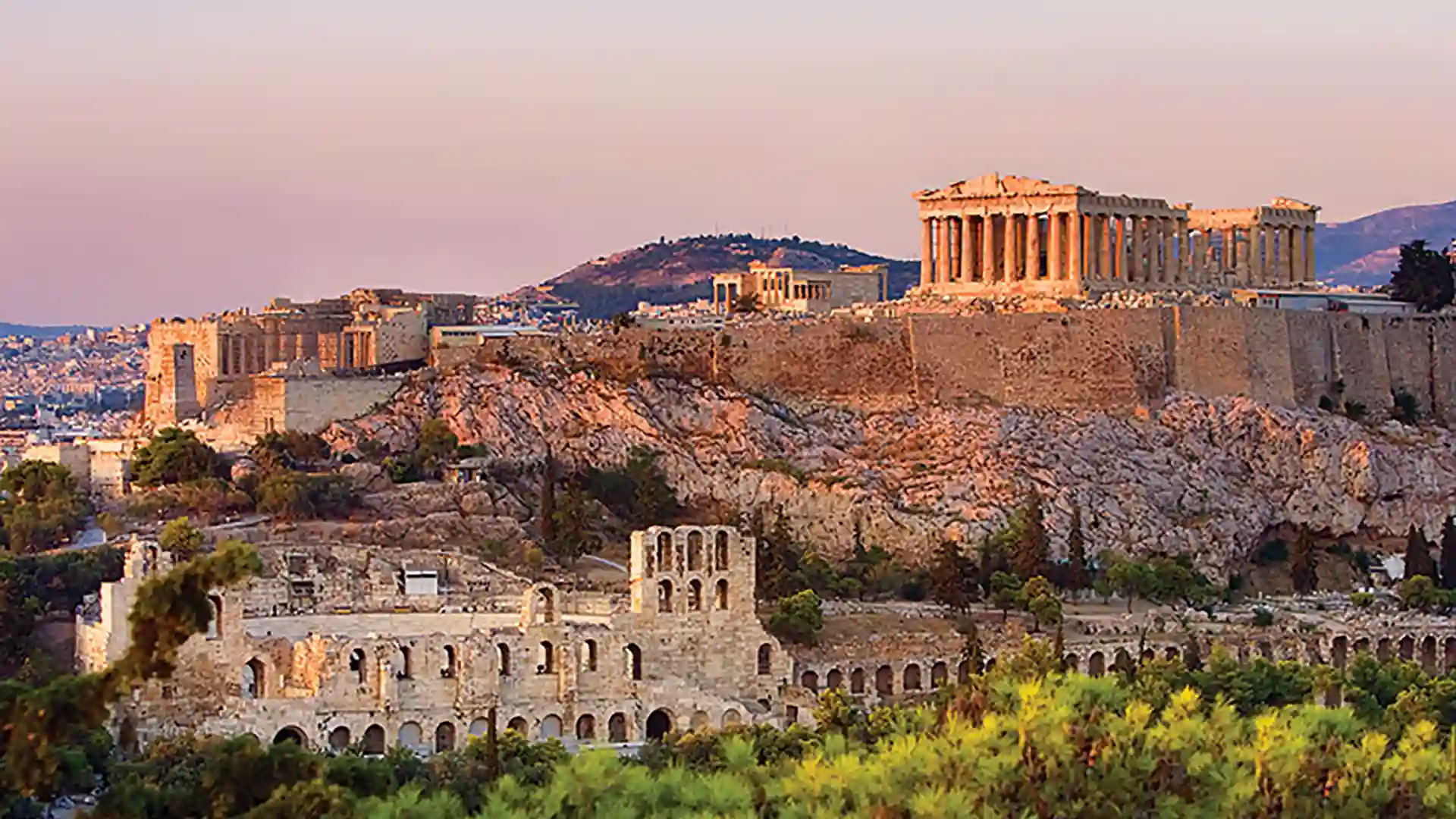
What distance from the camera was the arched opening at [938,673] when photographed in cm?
6469

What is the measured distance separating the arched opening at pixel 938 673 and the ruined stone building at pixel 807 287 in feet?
107

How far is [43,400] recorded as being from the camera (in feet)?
479

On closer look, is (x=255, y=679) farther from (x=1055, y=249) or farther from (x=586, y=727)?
(x=1055, y=249)

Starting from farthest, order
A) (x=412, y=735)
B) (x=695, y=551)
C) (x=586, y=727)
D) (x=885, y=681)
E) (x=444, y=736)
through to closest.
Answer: (x=885, y=681) < (x=695, y=551) < (x=586, y=727) < (x=444, y=736) < (x=412, y=735)

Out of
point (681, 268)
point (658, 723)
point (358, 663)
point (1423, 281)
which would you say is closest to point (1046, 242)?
point (1423, 281)

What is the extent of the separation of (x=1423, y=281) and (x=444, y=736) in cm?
4736

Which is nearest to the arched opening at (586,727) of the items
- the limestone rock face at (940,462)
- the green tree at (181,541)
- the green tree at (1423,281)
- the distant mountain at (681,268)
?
the green tree at (181,541)

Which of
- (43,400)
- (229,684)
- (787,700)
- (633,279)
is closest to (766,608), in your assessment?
(787,700)

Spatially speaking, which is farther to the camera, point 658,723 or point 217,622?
point 658,723

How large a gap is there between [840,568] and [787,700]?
470 inches

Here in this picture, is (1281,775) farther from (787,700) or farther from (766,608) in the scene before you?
(766,608)

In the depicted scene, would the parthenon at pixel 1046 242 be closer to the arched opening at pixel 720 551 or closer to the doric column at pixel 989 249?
the doric column at pixel 989 249

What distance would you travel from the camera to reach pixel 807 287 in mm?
102000

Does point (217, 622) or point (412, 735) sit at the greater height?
point (217, 622)
